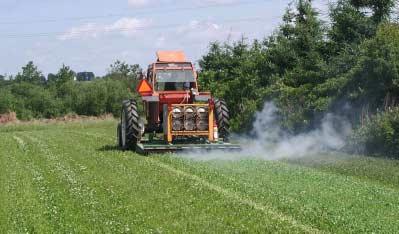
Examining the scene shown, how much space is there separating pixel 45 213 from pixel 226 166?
6.36 m

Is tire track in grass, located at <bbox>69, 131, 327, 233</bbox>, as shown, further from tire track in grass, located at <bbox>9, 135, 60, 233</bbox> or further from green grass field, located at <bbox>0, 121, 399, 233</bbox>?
tire track in grass, located at <bbox>9, 135, 60, 233</bbox>

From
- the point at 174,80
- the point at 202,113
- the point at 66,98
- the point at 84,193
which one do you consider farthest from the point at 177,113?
the point at 66,98

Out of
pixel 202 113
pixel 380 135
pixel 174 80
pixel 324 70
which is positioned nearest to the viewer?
pixel 380 135

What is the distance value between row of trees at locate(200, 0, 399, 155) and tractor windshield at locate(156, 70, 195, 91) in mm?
4008

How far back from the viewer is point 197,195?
12.4m

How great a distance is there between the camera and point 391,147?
19.0 meters

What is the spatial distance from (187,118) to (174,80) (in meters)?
2.52

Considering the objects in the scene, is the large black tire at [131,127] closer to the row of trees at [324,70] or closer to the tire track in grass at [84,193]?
the tire track in grass at [84,193]

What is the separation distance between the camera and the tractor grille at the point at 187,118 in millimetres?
19891

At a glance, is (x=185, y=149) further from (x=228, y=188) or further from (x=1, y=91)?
(x=1, y=91)

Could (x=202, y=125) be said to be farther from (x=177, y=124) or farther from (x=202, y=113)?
(x=177, y=124)

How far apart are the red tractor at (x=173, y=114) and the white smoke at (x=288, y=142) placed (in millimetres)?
684

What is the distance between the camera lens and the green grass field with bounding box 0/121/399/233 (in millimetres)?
9953

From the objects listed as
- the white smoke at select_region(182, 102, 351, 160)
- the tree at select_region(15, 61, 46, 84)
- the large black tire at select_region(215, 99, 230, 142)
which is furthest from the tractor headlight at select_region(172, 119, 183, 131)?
the tree at select_region(15, 61, 46, 84)
